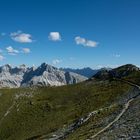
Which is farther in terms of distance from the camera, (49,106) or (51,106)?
(49,106)

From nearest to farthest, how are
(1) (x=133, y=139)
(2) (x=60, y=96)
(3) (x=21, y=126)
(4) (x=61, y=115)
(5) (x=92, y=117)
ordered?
(1) (x=133, y=139)
(5) (x=92, y=117)
(4) (x=61, y=115)
(3) (x=21, y=126)
(2) (x=60, y=96)

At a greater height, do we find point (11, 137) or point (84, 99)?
point (84, 99)

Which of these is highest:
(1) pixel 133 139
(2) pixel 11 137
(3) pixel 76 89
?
(3) pixel 76 89

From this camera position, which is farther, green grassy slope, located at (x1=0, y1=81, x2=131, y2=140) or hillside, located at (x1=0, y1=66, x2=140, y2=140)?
green grassy slope, located at (x1=0, y1=81, x2=131, y2=140)

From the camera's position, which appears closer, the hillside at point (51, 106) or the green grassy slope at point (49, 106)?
the hillside at point (51, 106)

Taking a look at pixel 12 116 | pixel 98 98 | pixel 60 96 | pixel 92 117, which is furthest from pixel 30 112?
pixel 92 117

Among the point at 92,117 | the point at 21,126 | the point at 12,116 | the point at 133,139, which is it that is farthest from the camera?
the point at 12,116

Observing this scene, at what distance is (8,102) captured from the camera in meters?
188

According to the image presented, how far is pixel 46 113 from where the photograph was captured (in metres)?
162

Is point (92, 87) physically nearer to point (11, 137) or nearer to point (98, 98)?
point (98, 98)

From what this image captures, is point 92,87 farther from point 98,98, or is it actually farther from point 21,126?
point 21,126

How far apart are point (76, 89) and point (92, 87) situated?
993cm

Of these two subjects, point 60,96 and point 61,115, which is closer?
point 61,115

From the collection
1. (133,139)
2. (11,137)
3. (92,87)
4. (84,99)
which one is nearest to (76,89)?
(92,87)
